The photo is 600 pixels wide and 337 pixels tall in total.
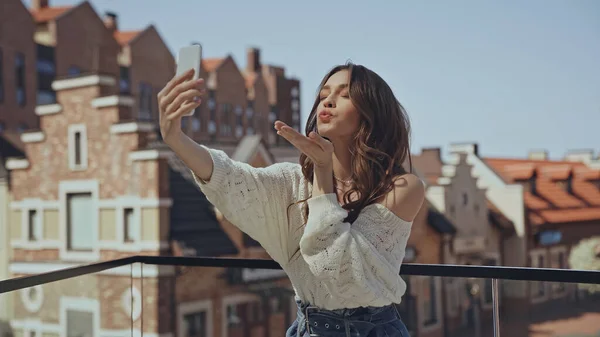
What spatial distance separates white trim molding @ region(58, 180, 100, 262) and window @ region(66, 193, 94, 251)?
0.24ft

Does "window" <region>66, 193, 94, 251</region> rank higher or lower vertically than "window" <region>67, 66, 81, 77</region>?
lower

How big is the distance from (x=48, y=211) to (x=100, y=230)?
164 centimetres

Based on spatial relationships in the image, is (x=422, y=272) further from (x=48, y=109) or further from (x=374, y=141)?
(x=48, y=109)

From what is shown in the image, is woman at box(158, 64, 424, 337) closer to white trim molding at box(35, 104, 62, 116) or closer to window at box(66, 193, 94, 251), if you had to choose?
window at box(66, 193, 94, 251)

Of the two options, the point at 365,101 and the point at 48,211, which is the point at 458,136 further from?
the point at 365,101

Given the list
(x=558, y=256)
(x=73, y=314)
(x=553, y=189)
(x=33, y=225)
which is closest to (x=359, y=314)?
(x=73, y=314)

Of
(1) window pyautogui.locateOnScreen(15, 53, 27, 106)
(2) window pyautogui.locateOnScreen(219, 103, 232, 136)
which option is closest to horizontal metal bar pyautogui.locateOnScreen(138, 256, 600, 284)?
(1) window pyautogui.locateOnScreen(15, 53, 27, 106)

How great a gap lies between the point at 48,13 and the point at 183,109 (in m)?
17.7

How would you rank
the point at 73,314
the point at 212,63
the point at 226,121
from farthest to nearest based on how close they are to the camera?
1. the point at 212,63
2. the point at 226,121
3. the point at 73,314

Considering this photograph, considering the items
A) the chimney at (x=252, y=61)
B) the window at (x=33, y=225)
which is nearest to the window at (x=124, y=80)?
the window at (x=33, y=225)

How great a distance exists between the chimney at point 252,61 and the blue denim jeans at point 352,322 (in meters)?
22.5

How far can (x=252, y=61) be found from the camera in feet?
77.0

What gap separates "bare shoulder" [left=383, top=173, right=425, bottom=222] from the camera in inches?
44.1

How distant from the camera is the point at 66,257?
17.1 m
